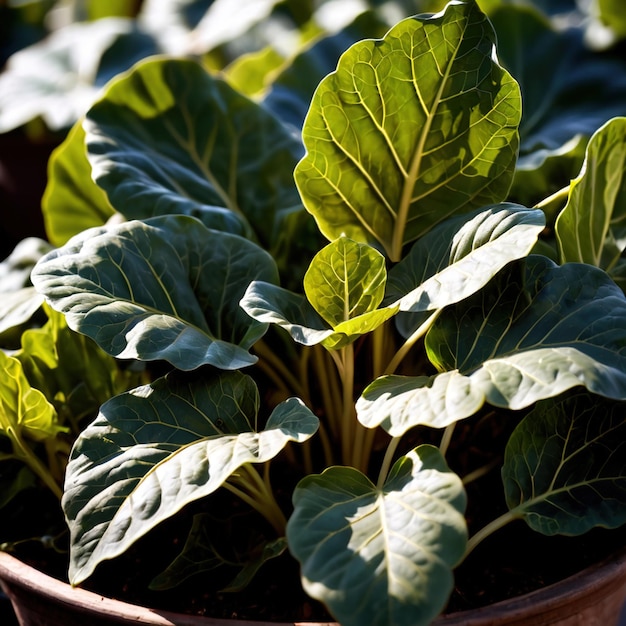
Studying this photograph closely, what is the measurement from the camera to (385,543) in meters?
0.50

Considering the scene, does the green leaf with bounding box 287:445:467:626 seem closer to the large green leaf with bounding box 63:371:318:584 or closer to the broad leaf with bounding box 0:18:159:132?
the large green leaf with bounding box 63:371:318:584

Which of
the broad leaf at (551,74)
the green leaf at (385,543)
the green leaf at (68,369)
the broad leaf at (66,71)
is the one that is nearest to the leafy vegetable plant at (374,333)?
the green leaf at (385,543)

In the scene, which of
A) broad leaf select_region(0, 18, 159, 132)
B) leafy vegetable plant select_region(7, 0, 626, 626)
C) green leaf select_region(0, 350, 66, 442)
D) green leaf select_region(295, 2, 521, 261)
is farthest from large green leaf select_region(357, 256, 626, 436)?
broad leaf select_region(0, 18, 159, 132)

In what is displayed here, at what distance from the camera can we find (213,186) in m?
0.90

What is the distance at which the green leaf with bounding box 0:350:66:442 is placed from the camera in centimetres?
68

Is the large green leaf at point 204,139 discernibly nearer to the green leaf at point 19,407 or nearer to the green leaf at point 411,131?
the green leaf at point 411,131

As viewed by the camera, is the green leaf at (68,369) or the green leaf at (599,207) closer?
the green leaf at (599,207)

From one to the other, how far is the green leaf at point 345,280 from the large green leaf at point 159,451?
0.09 meters

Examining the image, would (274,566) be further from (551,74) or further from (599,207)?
(551,74)

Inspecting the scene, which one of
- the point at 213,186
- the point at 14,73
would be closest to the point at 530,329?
the point at 213,186

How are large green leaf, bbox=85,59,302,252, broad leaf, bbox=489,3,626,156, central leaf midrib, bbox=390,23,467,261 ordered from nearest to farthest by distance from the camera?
central leaf midrib, bbox=390,23,467,261
large green leaf, bbox=85,59,302,252
broad leaf, bbox=489,3,626,156

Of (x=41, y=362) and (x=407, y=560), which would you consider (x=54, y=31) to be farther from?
(x=407, y=560)

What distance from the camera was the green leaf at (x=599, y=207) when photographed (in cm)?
67

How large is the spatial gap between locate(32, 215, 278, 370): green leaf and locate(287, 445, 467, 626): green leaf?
14cm
